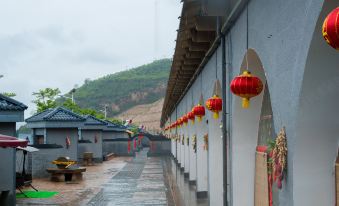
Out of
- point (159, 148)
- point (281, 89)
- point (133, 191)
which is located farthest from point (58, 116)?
point (159, 148)

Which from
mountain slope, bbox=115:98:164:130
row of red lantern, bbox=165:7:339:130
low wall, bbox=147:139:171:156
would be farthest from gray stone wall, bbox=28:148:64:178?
mountain slope, bbox=115:98:164:130

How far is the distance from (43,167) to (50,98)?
38336 millimetres

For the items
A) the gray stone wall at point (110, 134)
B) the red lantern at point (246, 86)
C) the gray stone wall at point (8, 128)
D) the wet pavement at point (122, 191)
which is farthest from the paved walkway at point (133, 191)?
the gray stone wall at point (110, 134)

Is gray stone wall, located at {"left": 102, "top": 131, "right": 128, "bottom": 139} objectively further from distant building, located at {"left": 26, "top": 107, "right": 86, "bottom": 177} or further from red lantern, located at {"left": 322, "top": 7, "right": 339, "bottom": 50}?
red lantern, located at {"left": 322, "top": 7, "right": 339, "bottom": 50}

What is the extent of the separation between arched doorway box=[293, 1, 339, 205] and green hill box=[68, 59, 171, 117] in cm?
14215

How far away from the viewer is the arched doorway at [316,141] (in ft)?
16.3

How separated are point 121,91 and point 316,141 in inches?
6193

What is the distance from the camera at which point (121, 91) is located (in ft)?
529

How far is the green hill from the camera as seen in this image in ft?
500

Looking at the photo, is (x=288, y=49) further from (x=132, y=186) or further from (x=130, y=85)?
(x=130, y=85)

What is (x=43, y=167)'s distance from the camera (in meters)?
25.2

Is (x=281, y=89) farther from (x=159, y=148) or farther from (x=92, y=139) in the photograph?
(x=159, y=148)

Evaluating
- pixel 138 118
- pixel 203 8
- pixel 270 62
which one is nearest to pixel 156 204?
pixel 203 8

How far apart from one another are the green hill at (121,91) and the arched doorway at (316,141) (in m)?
142
